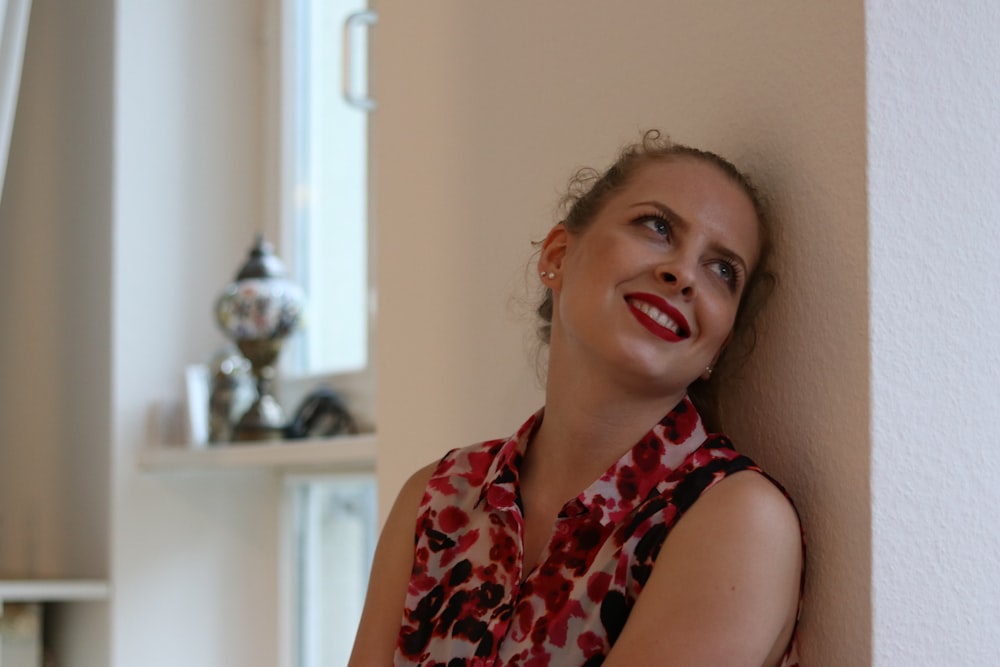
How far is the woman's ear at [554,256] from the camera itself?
123 cm

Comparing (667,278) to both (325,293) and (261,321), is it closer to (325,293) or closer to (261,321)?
(261,321)

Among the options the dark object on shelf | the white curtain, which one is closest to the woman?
the dark object on shelf

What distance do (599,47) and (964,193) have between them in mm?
464

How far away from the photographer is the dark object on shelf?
257 centimetres

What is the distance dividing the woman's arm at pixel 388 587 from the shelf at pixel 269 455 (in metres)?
0.86

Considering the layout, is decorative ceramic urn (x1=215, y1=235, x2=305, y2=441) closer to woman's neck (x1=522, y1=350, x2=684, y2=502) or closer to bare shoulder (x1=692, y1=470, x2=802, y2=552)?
woman's neck (x1=522, y1=350, x2=684, y2=502)

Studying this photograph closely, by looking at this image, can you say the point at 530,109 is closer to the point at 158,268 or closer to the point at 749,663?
the point at 749,663

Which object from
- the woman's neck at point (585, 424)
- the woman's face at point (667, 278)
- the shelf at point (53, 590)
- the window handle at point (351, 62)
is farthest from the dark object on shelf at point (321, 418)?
the woman's face at point (667, 278)

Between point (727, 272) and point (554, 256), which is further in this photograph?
point (554, 256)

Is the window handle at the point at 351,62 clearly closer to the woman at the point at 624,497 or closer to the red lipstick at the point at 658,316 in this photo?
the woman at the point at 624,497

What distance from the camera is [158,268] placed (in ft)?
9.04

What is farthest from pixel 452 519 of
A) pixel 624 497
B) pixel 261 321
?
pixel 261 321

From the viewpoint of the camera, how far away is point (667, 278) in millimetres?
1100

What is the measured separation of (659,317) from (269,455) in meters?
1.43
